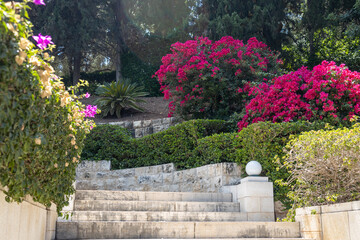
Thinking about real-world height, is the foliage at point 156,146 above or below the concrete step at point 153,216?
above

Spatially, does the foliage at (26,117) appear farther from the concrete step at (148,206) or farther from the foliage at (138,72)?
the foliage at (138,72)

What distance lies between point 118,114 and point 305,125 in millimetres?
7455

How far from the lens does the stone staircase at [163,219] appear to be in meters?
3.94

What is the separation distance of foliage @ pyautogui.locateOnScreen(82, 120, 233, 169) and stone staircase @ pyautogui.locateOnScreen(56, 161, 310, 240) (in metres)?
2.05

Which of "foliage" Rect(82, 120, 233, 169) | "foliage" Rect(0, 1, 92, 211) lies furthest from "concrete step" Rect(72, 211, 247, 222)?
"foliage" Rect(82, 120, 233, 169)

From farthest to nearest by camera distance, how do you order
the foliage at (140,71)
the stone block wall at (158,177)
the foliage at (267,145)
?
1. the foliage at (140,71)
2. the stone block wall at (158,177)
3. the foliage at (267,145)

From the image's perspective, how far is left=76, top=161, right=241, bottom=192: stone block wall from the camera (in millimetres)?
6289

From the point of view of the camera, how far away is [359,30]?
10.9m

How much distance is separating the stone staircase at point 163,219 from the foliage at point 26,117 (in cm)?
101

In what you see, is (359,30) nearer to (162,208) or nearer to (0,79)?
(162,208)

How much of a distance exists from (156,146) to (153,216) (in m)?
3.48

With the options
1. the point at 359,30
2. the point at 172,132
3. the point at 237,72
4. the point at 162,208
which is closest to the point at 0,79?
the point at 162,208

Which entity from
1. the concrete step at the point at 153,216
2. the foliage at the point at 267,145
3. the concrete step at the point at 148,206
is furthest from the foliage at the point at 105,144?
the concrete step at the point at 153,216

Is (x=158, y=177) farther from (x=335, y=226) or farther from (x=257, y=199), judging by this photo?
(x=335, y=226)
